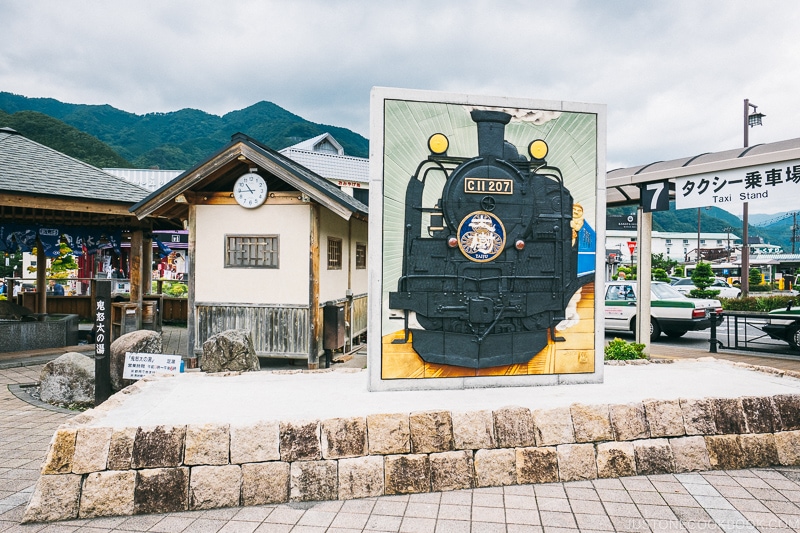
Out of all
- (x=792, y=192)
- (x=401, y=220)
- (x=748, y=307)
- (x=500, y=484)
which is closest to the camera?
(x=500, y=484)

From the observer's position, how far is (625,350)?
8.22 meters

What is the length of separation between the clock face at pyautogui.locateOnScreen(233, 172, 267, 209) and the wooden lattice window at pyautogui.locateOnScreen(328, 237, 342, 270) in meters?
1.71

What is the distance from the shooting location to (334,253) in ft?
36.6

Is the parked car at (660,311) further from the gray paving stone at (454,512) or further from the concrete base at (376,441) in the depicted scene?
the gray paving stone at (454,512)

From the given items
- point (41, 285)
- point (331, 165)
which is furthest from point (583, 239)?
point (331, 165)

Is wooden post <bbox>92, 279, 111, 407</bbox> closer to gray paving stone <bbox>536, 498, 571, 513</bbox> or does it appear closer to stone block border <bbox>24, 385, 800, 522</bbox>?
stone block border <bbox>24, 385, 800, 522</bbox>

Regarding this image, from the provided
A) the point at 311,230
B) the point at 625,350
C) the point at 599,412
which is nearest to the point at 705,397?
the point at 599,412

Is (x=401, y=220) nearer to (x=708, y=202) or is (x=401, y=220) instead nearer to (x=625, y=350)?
(x=625, y=350)

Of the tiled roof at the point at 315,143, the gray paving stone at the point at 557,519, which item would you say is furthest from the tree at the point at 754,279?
the gray paving stone at the point at 557,519

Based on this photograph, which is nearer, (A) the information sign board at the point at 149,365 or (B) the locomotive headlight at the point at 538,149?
(B) the locomotive headlight at the point at 538,149

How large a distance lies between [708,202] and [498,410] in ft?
20.9

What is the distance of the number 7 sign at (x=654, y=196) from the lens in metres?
9.08

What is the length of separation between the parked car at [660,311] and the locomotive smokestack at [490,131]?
9526 millimetres

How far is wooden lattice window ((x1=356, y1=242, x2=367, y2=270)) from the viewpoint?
13.0m
